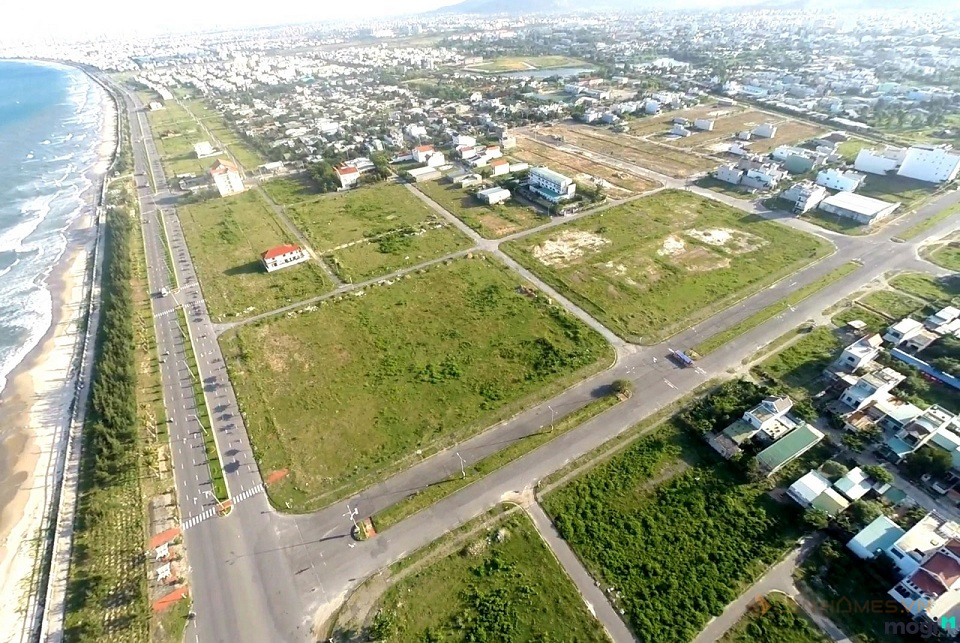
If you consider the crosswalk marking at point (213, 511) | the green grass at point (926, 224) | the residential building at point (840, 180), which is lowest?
the crosswalk marking at point (213, 511)

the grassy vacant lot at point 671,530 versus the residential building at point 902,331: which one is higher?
the residential building at point 902,331

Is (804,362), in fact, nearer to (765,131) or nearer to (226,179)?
(765,131)

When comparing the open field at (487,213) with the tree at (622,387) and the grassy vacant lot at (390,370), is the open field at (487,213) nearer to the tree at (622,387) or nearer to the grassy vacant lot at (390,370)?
the grassy vacant lot at (390,370)

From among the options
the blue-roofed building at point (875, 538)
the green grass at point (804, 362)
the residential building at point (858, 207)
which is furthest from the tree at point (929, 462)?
the residential building at point (858, 207)

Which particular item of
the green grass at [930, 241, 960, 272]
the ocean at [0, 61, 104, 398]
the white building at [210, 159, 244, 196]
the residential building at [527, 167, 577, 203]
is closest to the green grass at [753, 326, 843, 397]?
the green grass at [930, 241, 960, 272]

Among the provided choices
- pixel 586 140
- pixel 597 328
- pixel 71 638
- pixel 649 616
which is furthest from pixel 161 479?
pixel 586 140

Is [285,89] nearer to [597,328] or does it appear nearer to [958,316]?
[597,328]
